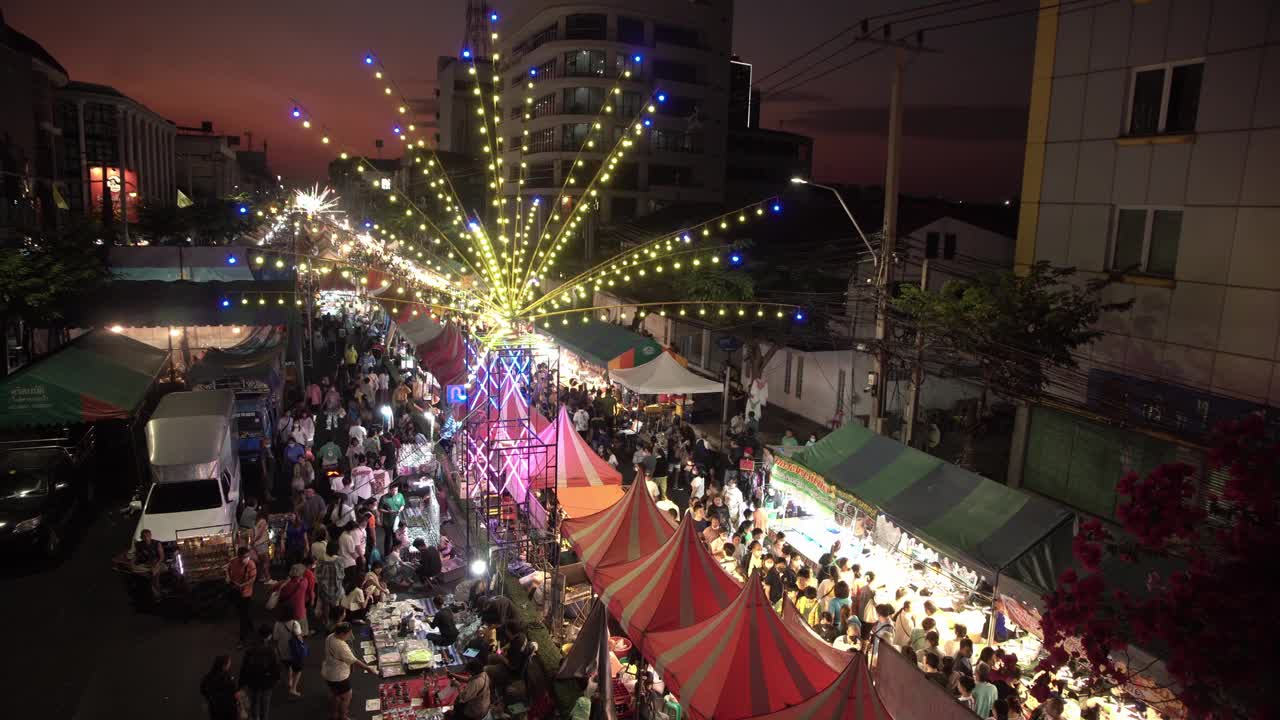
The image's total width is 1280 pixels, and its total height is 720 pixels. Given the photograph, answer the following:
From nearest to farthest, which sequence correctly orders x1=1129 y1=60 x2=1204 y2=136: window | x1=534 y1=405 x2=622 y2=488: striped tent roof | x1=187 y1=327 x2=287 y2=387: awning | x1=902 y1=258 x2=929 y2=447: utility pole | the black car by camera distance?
x1=1129 y1=60 x2=1204 y2=136: window < the black car < x1=902 y1=258 x2=929 y2=447: utility pole < x1=534 y1=405 x2=622 y2=488: striped tent roof < x1=187 y1=327 x2=287 y2=387: awning

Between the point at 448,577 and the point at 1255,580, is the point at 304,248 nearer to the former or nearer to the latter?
the point at 448,577

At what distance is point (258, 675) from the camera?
26.7 ft

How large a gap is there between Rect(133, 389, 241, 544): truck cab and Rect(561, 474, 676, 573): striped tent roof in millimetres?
5429

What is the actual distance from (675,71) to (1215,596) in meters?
48.6

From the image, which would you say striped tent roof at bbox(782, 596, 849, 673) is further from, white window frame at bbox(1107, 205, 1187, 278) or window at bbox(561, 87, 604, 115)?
window at bbox(561, 87, 604, 115)

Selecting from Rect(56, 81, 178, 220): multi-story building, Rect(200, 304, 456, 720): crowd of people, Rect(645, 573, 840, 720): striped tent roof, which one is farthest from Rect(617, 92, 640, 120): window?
Rect(645, 573, 840, 720): striped tent roof

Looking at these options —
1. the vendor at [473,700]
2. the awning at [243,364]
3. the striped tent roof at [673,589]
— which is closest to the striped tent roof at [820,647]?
the striped tent roof at [673,589]

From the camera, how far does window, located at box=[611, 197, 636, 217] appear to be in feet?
161

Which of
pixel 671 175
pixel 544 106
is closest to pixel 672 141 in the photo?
pixel 671 175

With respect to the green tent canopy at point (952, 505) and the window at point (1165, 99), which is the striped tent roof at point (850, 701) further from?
the window at point (1165, 99)

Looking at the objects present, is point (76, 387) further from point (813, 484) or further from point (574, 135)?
point (574, 135)

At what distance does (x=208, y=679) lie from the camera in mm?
7738

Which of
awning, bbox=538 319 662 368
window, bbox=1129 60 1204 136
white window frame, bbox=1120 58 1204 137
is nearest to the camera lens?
window, bbox=1129 60 1204 136

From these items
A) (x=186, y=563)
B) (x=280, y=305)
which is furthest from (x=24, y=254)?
(x=186, y=563)
